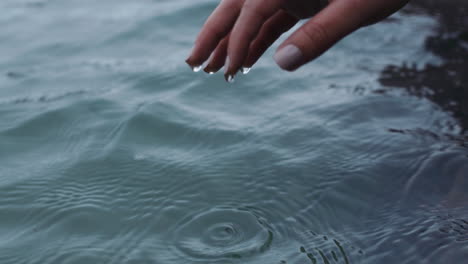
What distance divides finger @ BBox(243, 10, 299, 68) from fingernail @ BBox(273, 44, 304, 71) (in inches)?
11.7

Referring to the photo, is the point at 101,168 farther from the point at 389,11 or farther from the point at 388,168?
the point at 389,11

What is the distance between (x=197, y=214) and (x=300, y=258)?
47 cm

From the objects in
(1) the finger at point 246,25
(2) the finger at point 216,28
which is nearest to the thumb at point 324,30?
(1) the finger at point 246,25

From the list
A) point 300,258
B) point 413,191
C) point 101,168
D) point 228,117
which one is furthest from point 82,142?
point 413,191

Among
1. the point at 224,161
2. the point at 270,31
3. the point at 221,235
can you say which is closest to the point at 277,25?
the point at 270,31

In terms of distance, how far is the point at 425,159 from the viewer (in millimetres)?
2426

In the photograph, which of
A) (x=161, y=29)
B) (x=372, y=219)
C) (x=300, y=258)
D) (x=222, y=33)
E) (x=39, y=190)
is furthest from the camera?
(x=161, y=29)

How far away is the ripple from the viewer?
1.86 meters

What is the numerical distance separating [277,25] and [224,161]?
1.15 meters

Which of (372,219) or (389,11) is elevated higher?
(389,11)

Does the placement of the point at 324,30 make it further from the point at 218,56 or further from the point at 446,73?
the point at 446,73

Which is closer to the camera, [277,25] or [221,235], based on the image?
[277,25]

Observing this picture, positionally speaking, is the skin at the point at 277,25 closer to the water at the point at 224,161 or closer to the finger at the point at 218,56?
the finger at the point at 218,56

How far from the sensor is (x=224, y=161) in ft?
8.25
